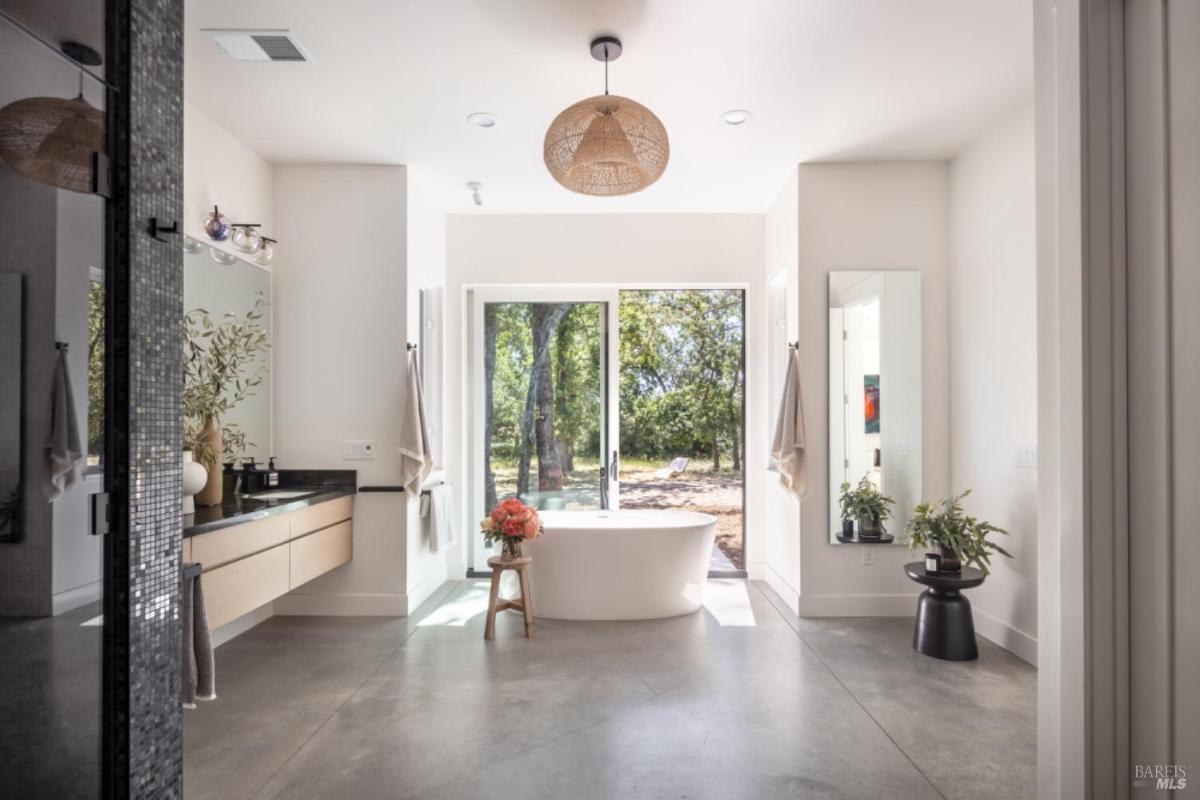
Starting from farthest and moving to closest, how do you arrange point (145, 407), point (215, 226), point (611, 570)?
point (611, 570) → point (215, 226) → point (145, 407)

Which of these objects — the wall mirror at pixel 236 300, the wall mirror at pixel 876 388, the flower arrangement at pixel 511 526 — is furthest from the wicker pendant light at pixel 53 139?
the wall mirror at pixel 876 388

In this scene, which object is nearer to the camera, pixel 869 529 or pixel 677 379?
pixel 869 529

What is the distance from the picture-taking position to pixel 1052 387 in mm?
1394

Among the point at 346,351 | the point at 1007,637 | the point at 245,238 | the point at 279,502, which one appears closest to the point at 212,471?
the point at 279,502

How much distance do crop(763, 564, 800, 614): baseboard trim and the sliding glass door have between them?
1395mm

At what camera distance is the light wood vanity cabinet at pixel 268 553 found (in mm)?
2721

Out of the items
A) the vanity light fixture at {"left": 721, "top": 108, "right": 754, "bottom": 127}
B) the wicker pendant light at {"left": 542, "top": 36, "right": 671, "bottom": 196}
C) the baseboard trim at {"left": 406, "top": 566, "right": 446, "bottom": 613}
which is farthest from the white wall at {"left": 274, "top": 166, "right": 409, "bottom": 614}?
the vanity light fixture at {"left": 721, "top": 108, "right": 754, "bottom": 127}

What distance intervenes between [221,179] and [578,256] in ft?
8.19

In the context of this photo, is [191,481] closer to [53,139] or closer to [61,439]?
[61,439]

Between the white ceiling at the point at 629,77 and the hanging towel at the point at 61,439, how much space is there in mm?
1978

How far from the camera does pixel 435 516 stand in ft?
14.8

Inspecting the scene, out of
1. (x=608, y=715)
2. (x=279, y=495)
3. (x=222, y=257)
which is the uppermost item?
(x=222, y=257)

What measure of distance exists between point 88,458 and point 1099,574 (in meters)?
2.02

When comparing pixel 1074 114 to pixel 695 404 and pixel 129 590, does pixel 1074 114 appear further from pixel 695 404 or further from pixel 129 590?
pixel 695 404
